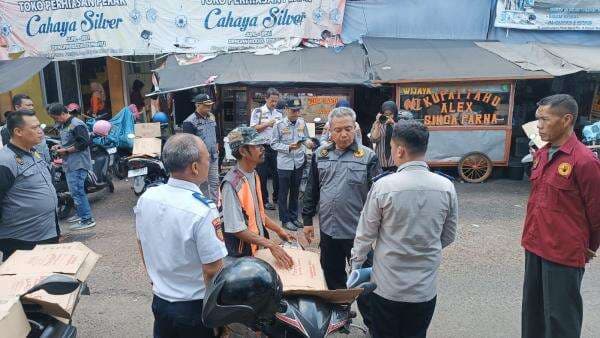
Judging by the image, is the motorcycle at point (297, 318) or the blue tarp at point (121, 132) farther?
the blue tarp at point (121, 132)

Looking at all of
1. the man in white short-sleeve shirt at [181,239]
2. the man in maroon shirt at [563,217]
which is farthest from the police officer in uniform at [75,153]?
the man in maroon shirt at [563,217]

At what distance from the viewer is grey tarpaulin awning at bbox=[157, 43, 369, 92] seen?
28.1 feet

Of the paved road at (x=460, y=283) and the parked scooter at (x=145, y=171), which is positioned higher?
the parked scooter at (x=145, y=171)

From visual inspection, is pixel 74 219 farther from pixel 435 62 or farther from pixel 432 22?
pixel 432 22

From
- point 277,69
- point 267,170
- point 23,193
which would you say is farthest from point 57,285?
point 277,69

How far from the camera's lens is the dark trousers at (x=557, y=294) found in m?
3.15

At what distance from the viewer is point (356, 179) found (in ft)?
12.1

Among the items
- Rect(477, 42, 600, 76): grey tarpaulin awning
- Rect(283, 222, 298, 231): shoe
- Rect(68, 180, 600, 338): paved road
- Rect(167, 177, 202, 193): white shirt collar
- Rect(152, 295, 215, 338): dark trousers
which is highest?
Rect(477, 42, 600, 76): grey tarpaulin awning

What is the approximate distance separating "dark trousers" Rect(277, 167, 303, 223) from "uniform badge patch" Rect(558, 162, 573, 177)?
13.7ft

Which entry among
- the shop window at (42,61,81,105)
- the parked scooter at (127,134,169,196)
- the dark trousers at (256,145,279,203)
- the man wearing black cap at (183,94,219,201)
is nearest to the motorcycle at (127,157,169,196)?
the parked scooter at (127,134,169,196)

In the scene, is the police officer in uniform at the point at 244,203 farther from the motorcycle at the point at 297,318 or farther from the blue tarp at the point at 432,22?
the blue tarp at the point at 432,22

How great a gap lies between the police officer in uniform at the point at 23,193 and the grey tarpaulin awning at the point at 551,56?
803 centimetres

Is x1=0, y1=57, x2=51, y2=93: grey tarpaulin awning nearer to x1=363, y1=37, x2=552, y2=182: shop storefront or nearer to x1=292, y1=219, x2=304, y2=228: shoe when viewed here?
x1=292, y1=219, x2=304, y2=228: shoe

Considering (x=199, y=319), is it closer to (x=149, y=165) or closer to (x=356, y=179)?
(x=356, y=179)
